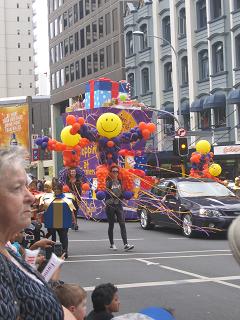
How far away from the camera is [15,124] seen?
72.7 m

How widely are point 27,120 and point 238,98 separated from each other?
4380 cm

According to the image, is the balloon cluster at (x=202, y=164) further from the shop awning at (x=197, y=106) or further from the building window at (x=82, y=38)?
the building window at (x=82, y=38)

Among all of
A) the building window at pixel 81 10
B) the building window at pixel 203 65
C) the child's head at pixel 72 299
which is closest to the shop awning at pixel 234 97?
the building window at pixel 203 65

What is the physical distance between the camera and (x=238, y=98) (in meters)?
32.2

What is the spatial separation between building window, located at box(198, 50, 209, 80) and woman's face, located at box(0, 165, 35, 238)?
3527cm

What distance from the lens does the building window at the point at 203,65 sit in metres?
36.9

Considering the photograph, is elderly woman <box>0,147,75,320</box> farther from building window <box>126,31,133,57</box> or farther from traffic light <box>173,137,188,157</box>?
building window <box>126,31,133,57</box>

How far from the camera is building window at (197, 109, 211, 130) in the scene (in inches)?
1411

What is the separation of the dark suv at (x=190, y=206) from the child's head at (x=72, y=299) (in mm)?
10730

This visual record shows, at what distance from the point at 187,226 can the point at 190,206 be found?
52 cm

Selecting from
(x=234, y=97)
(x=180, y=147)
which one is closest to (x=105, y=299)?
(x=180, y=147)

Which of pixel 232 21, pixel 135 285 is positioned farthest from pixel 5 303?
pixel 232 21

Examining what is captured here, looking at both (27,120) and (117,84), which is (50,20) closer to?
(27,120)

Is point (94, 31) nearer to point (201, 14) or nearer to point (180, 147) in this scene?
point (201, 14)
